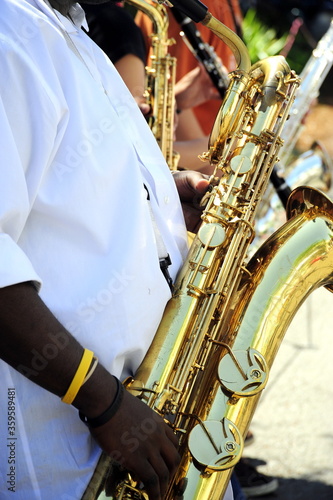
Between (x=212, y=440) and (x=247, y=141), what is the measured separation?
972mm

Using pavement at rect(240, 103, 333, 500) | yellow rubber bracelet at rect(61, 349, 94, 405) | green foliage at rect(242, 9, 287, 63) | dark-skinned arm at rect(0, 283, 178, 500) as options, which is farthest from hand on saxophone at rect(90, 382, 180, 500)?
green foliage at rect(242, 9, 287, 63)

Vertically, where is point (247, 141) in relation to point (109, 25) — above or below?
below

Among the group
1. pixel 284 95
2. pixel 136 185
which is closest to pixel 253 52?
pixel 284 95

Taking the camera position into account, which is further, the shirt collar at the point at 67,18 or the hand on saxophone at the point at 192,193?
the hand on saxophone at the point at 192,193

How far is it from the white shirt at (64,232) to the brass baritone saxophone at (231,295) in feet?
0.40

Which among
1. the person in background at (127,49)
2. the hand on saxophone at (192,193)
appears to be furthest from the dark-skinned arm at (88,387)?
the person in background at (127,49)

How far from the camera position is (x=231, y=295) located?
1.90m

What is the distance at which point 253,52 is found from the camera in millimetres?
8258

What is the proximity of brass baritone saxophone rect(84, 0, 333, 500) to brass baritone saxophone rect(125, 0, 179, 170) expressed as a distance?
3.72ft

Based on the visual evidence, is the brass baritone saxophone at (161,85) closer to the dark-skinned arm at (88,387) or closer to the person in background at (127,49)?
the person in background at (127,49)

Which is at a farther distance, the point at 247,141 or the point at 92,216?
the point at 247,141

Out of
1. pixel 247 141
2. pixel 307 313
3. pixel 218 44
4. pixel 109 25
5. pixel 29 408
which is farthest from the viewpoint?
pixel 307 313

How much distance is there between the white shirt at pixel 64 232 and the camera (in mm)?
1318

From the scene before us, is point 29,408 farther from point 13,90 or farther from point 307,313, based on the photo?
point 307,313
